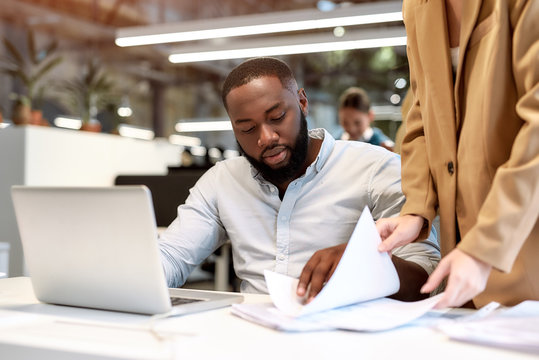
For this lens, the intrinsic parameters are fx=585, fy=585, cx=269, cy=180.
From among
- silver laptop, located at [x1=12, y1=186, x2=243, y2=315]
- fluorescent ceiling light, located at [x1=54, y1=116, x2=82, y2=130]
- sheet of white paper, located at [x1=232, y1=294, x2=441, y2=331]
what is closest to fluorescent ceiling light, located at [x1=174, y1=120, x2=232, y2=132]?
fluorescent ceiling light, located at [x1=54, y1=116, x2=82, y2=130]

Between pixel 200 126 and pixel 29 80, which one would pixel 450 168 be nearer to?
pixel 29 80

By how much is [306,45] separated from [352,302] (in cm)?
458

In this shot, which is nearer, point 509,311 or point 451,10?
point 509,311

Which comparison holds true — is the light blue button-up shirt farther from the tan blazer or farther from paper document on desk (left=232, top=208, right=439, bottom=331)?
paper document on desk (left=232, top=208, right=439, bottom=331)

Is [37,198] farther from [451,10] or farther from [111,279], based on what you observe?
[451,10]

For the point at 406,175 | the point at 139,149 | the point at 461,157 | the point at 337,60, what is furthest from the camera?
the point at 337,60

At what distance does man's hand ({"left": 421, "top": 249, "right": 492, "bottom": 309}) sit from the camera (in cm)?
88

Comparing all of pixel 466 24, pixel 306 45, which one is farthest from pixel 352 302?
pixel 306 45

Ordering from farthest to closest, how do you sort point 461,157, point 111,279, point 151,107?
point 151,107 → point 461,157 → point 111,279

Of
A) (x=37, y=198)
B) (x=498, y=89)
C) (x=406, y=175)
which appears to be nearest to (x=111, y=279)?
→ (x=37, y=198)

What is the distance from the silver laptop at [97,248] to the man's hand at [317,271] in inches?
6.4

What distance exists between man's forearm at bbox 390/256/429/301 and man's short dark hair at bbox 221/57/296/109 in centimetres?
60

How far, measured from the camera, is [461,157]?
1157 mm

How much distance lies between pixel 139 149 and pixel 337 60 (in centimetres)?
506
